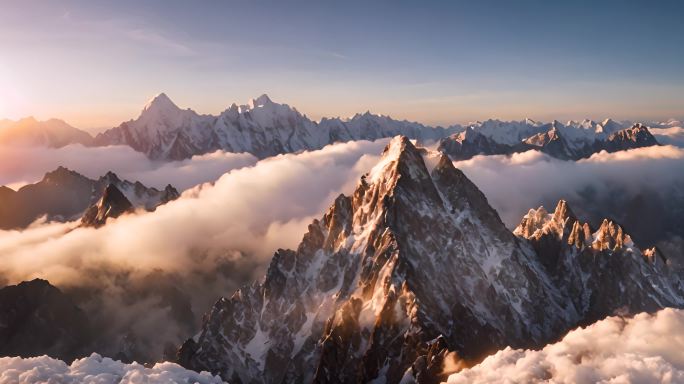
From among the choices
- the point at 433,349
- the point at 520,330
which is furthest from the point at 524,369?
the point at 520,330

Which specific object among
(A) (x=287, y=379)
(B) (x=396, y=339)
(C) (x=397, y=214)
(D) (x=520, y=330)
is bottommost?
(A) (x=287, y=379)

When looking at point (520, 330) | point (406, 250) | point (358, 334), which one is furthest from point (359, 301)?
point (520, 330)

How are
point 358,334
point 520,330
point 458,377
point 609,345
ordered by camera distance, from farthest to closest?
point 520,330
point 358,334
point 458,377
point 609,345

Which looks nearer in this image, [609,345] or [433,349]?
[609,345]

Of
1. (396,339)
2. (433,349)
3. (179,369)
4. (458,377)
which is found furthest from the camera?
(396,339)

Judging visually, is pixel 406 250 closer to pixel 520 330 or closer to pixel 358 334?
pixel 358 334

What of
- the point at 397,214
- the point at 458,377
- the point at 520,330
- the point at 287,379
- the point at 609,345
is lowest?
the point at 287,379

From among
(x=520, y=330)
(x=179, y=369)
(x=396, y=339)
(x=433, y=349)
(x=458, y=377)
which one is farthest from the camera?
(x=520, y=330)

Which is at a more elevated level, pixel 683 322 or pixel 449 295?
pixel 683 322

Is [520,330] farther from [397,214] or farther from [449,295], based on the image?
[397,214]
